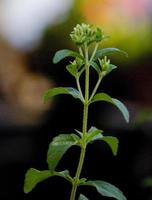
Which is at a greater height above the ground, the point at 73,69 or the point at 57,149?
the point at 73,69

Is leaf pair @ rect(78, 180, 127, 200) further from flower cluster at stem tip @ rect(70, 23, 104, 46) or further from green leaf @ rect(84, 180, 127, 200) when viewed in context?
flower cluster at stem tip @ rect(70, 23, 104, 46)

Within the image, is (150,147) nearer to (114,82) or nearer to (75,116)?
(75,116)

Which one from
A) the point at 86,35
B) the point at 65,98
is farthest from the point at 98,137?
the point at 65,98

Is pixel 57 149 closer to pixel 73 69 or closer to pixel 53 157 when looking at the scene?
pixel 53 157

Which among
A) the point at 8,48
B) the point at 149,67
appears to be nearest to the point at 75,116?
the point at 149,67

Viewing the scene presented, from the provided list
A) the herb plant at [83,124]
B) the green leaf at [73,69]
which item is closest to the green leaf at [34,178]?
the herb plant at [83,124]

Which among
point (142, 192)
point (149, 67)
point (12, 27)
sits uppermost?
point (12, 27)
